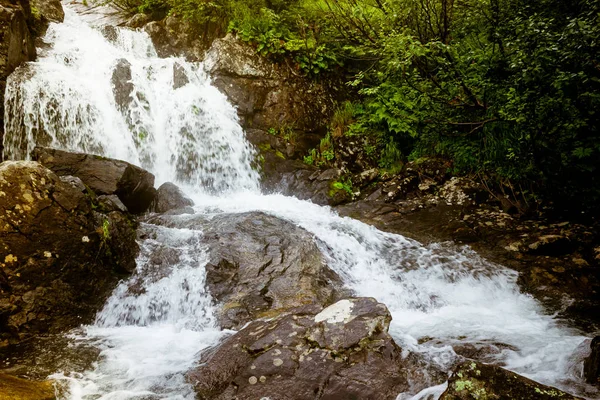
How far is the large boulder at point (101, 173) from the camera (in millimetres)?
7133

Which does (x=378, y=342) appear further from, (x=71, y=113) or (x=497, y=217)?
(x=71, y=113)

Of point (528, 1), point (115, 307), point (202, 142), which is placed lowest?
point (115, 307)

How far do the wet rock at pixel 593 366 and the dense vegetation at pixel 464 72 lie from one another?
318 cm

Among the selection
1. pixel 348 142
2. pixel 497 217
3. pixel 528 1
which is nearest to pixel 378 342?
pixel 497 217

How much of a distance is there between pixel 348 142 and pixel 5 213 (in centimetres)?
839

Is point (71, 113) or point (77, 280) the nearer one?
point (77, 280)

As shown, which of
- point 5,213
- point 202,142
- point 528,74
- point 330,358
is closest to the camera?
point 330,358

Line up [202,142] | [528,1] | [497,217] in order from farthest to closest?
1. [202,142]
2. [497,217]
3. [528,1]

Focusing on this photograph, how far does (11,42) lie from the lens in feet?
27.1

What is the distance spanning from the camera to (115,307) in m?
4.78

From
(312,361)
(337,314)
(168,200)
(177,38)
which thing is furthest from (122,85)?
(312,361)

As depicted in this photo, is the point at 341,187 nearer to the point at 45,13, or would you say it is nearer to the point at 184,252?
the point at 184,252

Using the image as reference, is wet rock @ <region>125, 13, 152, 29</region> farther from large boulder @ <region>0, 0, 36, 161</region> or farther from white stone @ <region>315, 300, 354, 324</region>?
white stone @ <region>315, 300, 354, 324</region>

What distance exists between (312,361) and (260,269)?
248 centimetres
